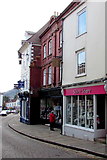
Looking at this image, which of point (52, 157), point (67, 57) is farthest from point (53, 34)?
point (52, 157)

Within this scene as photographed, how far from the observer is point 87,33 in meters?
15.1

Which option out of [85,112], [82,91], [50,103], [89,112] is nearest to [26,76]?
[50,103]

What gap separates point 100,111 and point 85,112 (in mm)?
1160

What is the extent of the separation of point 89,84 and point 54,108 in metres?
8.96

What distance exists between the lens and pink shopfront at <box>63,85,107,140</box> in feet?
45.3

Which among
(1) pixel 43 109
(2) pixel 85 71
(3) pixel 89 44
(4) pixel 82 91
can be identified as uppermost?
(3) pixel 89 44

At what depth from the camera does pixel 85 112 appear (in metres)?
15.0

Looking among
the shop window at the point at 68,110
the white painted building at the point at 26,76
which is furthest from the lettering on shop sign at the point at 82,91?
the white painted building at the point at 26,76

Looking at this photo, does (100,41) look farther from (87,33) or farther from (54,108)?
(54,108)

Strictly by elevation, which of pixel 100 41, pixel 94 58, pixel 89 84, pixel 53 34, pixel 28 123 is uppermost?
pixel 53 34

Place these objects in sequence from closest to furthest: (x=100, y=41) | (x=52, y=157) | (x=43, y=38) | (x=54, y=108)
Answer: (x=52, y=157)
(x=100, y=41)
(x=54, y=108)
(x=43, y=38)

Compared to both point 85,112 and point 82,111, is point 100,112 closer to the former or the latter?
point 85,112

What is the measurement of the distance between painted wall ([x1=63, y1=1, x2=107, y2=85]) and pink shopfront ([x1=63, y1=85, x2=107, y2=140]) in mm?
799

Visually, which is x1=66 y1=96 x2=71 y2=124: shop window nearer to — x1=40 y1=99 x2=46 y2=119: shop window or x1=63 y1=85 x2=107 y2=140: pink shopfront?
x1=63 y1=85 x2=107 y2=140: pink shopfront
